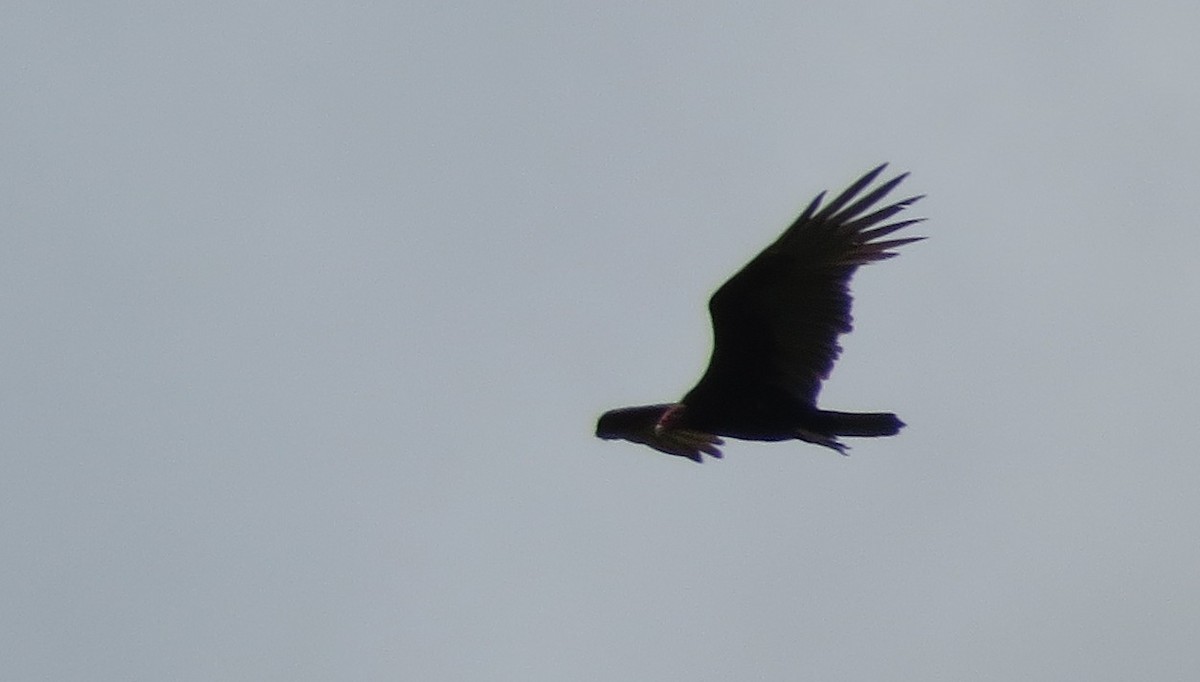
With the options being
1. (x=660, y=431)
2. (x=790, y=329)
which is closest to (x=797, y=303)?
(x=790, y=329)

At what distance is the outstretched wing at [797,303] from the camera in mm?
11828

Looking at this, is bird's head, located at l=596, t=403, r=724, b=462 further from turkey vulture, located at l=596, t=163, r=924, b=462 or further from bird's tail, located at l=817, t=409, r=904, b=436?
bird's tail, located at l=817, t=409, r=904, b=436

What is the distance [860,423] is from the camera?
11516 millimetres

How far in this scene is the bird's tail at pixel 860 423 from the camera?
11.4m

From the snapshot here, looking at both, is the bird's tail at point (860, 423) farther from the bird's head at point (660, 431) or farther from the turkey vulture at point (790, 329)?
the bird's head at point (660, 431)

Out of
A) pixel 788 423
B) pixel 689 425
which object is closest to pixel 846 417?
pixel 788 423

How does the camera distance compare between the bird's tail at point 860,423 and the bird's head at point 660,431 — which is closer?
the bird's tail at point 860,423

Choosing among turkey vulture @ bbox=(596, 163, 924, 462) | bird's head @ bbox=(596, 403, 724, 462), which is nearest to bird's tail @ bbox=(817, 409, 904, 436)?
turkey vulture @ bbox=(596, 163, 924, 462)

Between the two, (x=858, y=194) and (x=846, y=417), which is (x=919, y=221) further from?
(x=846, y=417)

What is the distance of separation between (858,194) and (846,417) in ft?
5.34

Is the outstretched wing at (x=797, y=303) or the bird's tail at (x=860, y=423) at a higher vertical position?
the outstretched wing at (x=797, y=303)

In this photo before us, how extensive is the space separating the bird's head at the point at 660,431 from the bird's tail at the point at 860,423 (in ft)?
3.67

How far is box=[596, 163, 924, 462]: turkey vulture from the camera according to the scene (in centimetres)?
1181

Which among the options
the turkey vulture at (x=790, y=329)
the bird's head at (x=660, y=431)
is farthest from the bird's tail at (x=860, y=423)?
the bird's head at (x=660, y=431)
